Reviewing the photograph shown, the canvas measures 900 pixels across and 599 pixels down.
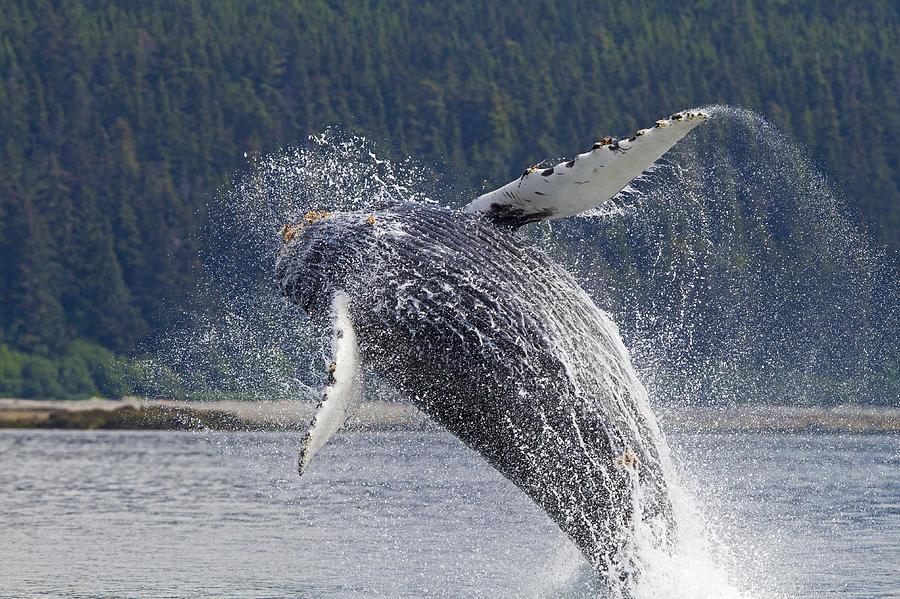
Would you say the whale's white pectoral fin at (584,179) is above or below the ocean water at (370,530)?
above

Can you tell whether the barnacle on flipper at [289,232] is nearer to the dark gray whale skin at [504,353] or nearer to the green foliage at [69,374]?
the dark gray whale skin at [504,353]

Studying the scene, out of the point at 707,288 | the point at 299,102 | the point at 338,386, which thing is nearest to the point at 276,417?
the point at 707,288

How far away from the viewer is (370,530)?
14758 mm

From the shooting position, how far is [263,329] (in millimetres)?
55688

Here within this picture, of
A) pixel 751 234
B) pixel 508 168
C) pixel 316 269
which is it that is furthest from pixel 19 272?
pixel 316 269

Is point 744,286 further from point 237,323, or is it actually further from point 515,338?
point 515,338

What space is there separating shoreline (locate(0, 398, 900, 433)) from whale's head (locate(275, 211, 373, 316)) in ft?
118

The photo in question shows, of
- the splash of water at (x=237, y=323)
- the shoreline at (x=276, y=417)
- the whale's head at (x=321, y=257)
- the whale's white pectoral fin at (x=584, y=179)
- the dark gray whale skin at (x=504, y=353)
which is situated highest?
the whale's white pectoral fin at (x=584, y=179)

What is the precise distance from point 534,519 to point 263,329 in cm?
3998

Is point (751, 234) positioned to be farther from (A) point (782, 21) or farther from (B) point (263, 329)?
(A) point (782, 21)

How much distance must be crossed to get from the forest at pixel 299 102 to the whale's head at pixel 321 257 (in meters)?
49.0

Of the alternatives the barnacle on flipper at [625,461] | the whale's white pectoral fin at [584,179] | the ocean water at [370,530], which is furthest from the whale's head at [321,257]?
the ocean water at [370,530]

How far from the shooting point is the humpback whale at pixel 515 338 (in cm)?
773

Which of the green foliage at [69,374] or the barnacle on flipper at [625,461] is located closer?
the barnacle on flipper at [625,461]
